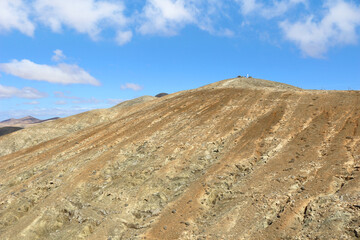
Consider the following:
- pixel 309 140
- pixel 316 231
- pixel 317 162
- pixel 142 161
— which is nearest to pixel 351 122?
pixel 309 140

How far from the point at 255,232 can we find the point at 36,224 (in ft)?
40.3

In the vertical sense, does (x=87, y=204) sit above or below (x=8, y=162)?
below

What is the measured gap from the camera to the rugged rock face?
11.1 metres

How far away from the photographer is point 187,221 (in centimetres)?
1232

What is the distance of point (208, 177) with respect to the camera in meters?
15.0

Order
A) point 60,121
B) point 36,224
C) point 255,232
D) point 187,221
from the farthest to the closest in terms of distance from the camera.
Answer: point 60,121 < point 36,224 < point 187,221 < point 255,232

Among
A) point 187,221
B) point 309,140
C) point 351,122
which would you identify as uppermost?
point 351,122

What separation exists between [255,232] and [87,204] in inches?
403

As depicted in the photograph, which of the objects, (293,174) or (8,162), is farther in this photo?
(8,162)

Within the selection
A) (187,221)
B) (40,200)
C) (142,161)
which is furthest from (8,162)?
(187,221)

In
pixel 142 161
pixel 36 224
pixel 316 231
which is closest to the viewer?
pixel 316 231

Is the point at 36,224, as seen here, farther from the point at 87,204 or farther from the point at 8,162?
the point at 8,162

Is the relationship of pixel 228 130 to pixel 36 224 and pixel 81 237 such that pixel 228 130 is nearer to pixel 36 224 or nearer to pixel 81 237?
pixel 81 237

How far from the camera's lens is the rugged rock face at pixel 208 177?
11.1m
